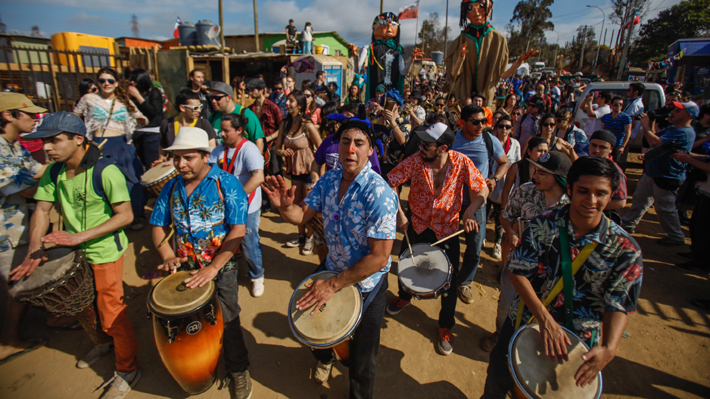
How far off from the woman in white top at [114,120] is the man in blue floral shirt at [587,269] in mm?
5079

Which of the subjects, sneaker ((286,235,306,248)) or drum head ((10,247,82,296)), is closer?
drum head ((10,247,82,296))

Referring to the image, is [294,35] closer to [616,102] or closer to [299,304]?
[616,102]

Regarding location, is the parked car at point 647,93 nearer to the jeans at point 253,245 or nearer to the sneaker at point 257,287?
the jeans at point 253,245

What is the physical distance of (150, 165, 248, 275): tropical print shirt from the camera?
2426mm

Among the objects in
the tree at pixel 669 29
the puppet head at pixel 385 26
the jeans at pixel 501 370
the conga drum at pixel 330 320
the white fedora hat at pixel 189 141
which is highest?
the tree at pixel 669 29

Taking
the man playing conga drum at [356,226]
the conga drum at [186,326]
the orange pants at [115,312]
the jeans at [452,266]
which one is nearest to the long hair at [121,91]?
the orange pants at [115,312]

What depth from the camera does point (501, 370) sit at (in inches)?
86.6

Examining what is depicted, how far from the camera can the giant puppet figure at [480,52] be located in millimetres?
5473

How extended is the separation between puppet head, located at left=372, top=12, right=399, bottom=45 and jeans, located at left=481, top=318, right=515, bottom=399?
5.88 m

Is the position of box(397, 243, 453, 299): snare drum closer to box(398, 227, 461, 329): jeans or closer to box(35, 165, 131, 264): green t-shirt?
box(398, 227, 461, 329): jeans

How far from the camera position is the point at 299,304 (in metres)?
2.06

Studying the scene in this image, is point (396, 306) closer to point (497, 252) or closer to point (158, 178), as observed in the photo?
point (497, 252)

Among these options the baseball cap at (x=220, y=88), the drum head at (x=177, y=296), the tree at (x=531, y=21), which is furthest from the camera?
the tree at (x=531, y=21)

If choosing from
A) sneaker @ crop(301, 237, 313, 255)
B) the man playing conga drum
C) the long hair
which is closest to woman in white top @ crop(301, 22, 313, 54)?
the long hair
